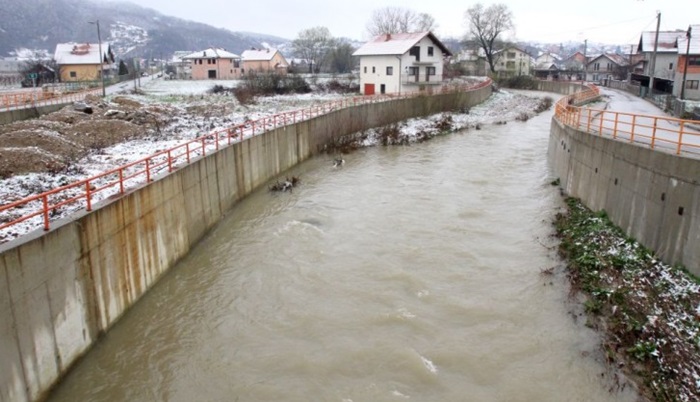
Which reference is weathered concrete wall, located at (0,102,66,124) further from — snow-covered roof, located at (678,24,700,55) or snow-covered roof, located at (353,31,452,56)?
snow-covered roof, located at (678,24,700,55)

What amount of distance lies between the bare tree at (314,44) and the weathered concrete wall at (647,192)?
100010mm

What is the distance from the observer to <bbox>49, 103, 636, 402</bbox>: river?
32.0ft

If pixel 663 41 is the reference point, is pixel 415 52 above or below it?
below

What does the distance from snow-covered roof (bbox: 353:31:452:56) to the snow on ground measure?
612 cm

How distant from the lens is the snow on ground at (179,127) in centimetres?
1500

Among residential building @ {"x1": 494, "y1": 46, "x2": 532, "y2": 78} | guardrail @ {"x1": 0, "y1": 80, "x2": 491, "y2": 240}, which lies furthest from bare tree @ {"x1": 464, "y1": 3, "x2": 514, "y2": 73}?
guardrail @ {"x1": 0, "y1": 80, "x2": 491, "y2": 240}

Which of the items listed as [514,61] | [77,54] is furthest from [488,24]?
[77,54]

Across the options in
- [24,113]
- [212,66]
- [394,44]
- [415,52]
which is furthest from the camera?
[212,66]

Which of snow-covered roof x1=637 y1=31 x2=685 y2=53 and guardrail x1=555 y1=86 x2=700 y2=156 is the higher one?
snow-covered roof x1=637 y1=31 x2=685 y2=53

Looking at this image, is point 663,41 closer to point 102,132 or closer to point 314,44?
point 102,132

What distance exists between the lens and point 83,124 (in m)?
26.7

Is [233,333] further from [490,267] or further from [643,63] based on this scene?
[643,63]

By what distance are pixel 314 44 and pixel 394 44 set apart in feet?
203

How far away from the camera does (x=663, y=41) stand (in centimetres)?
6028
